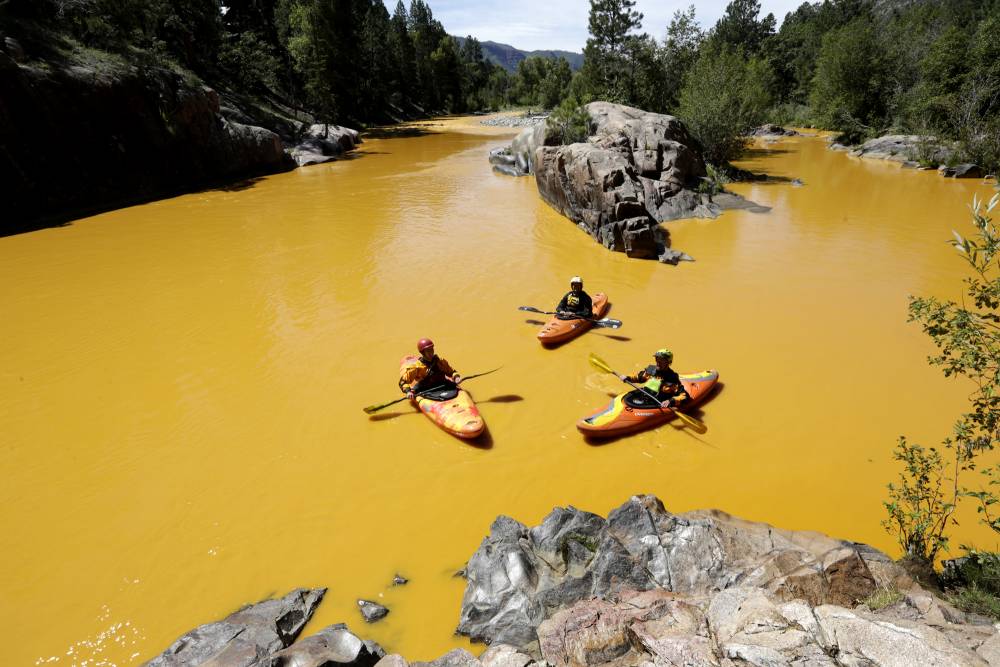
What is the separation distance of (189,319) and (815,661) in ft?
37.3

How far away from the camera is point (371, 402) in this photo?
7.77m

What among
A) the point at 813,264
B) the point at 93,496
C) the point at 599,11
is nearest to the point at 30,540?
the point at 93,496

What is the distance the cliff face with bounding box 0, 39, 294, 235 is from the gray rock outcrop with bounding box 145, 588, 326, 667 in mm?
18328

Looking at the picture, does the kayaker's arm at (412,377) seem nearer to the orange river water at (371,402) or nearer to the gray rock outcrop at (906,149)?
the orange river water at (371,402)

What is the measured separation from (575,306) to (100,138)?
64.7 feet

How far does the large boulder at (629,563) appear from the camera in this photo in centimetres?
392

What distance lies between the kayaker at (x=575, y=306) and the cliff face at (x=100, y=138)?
1778cm

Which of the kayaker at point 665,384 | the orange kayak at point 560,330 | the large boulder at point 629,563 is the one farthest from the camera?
the orange kayak at point 560,330

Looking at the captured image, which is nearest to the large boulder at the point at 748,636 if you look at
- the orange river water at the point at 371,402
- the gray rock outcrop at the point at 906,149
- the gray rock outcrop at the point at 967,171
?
the orange river water at the point at 371,402

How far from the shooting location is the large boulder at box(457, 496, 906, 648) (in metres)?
3.92

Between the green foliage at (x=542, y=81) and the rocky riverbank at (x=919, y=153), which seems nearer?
the rocky riverbank at (x=919, y=153)

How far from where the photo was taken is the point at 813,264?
12562mm

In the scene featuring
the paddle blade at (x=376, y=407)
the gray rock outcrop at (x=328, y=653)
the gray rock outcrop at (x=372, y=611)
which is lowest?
the gray rock outcrop at (x=372, y=611)

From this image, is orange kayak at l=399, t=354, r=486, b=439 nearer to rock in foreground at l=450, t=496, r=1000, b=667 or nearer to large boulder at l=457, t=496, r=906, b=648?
rock in foreground at l=450, t=496, r=1000, b=667
